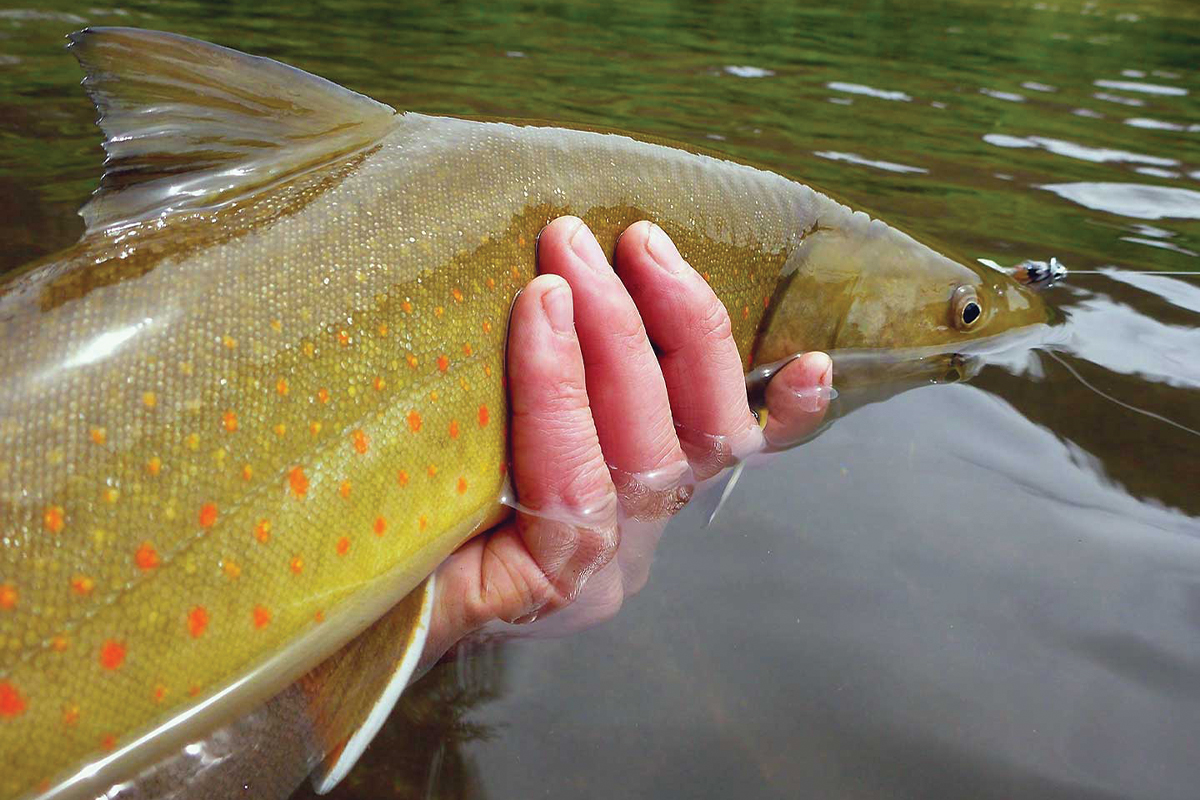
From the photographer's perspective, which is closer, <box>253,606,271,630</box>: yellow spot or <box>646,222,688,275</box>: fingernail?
<box>253,606,271,630</box>: yellow spot

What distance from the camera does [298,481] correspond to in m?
1.67

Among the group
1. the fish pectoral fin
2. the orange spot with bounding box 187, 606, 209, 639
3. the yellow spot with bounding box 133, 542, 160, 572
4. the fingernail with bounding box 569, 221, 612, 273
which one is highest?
the fingernail with bounding box 569, 221, 612, 273

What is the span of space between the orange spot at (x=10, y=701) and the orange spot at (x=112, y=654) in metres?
0.12

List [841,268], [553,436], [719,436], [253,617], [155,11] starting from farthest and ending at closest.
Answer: [155,11] < [841,268] < [719,436] < [553,436] < [253,617]

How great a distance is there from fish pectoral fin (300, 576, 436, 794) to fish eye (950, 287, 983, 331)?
1951 mm

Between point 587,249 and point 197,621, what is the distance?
1.13 m

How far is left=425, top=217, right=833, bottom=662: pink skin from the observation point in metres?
2.05

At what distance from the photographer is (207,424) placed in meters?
1.57

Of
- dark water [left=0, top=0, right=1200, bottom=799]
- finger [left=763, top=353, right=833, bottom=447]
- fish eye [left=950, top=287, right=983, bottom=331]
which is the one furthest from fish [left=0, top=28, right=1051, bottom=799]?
fish eye [left=950, top=287, right=983, bottom=331]

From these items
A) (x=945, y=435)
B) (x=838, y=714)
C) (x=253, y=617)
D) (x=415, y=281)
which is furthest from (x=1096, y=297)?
(x=253, y=617)

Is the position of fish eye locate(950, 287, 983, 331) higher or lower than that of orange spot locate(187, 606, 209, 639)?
lower

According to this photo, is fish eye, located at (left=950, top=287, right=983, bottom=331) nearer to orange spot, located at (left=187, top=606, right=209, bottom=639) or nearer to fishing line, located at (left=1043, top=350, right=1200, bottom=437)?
fishing line, located at (left=1043, top=350, right=1200, bottom=437)

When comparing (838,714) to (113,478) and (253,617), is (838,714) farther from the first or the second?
(113,478)

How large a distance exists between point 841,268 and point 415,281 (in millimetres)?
1421
